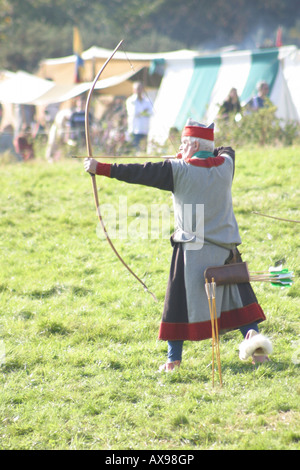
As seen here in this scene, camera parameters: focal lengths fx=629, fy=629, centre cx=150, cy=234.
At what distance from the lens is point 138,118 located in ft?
39.5

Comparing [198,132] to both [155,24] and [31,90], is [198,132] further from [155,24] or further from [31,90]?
[155,24]

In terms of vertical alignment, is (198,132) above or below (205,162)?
above

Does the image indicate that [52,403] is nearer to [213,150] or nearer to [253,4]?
[213,150]

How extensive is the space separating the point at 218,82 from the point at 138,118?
3135 mm

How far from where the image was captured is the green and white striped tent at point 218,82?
13.4 metres

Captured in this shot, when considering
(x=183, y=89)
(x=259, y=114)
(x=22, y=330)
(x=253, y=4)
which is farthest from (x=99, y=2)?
(x=22, y=330)

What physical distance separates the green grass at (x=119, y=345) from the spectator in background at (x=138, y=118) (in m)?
3.40

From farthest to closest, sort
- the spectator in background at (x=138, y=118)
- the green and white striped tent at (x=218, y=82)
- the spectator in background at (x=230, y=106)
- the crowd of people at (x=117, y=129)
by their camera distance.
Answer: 1. the green and white striped tent at (x=218, y=82)
2. the spectator in background at (x=138, y=118)
3. the crowd of people at (x=117, y=129)
4. the spectator in background at (x=230, y=106)

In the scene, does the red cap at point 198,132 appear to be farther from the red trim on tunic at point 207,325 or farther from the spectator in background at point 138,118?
the spectator in background at point 138,118

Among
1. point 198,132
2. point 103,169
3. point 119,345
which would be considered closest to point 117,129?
point 119,345

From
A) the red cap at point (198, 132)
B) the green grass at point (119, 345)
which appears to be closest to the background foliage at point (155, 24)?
the green grass at point (119, 345)

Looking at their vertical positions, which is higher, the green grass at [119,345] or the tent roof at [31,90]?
the tent roof at [31,90]

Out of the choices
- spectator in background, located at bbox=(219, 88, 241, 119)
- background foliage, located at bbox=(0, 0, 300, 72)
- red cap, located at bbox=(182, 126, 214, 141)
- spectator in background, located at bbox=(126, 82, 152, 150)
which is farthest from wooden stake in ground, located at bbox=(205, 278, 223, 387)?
background foliage, located at bbox=(0, 0, 300, 72)
